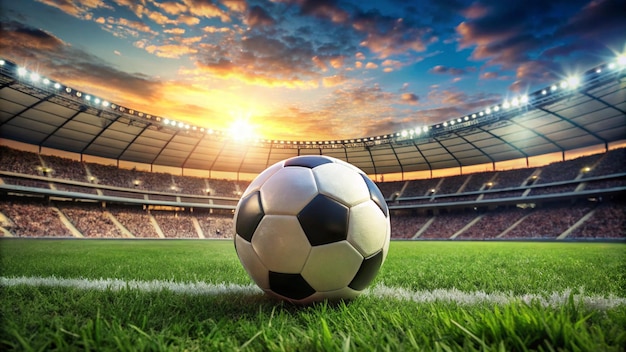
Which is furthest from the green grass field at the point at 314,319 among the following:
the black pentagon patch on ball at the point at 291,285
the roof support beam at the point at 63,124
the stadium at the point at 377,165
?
the roof support beam at the point at 63,124

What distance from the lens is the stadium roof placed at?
2273 centimetres

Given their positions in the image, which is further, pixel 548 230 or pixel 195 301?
pixel 548 230

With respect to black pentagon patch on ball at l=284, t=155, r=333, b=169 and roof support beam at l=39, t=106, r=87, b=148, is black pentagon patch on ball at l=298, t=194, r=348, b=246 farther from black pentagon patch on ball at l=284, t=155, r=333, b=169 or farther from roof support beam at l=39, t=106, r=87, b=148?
roof support beam at l=39, t=106, r=87, b=148

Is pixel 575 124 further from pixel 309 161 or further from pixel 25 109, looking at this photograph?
pixel 25 109

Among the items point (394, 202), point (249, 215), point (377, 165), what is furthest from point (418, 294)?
point (394, 202)

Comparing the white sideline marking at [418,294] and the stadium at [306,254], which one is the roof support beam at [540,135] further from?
the white sideline marking at [418,294]

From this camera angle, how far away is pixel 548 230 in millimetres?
28672

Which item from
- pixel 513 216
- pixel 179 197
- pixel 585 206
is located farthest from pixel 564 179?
pixel 179 197

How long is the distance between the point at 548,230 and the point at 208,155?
117 feet

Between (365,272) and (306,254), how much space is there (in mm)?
561

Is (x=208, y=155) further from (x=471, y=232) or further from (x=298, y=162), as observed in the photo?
(x=298, y=162)

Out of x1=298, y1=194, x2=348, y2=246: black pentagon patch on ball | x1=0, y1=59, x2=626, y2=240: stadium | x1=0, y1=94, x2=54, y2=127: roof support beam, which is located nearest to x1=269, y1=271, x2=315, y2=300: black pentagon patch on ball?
x1=298, y1=194, x2=348, y2=246: black pentagon patch on ball

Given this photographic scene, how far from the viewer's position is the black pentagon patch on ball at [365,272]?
8.76ft

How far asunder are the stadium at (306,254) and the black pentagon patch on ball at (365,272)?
157 millimetres
